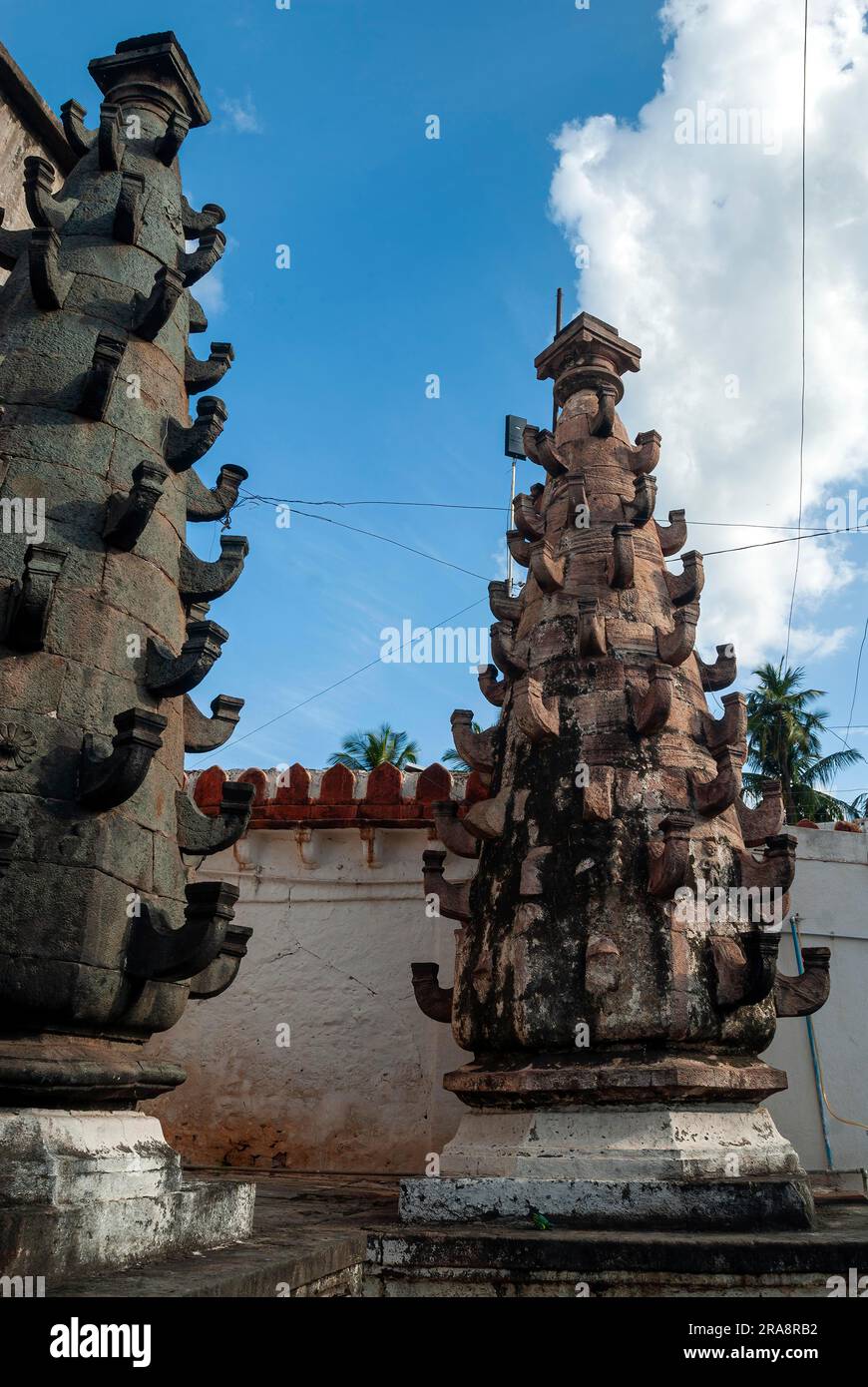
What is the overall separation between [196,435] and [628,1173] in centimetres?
505

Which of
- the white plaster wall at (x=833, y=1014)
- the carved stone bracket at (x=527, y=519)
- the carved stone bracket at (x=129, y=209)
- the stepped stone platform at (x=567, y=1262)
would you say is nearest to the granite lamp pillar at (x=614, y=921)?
the carved stone bracket at (x=527, y=519)

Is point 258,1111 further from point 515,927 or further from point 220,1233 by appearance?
point 220,1233

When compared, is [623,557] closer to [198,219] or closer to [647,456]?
[647,456]

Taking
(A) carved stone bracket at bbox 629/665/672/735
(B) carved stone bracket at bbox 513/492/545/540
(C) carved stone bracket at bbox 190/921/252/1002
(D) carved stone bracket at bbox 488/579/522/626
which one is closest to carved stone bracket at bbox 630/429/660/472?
(B) carved stone bracket at bbox 513/492/545/540

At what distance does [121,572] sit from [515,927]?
3.53 meters

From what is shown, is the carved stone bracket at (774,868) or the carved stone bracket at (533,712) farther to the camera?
the carved stone bracket at (533,712)

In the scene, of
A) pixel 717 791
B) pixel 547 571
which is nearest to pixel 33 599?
pixel 547 571

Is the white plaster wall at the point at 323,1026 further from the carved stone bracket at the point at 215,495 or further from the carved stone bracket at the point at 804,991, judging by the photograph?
the carved stone bracket at the point at 215,495

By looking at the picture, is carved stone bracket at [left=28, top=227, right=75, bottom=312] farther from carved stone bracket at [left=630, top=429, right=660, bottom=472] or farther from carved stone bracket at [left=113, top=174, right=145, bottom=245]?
carved stone bracket at [left=630, top=429, right=660, bottom=472]

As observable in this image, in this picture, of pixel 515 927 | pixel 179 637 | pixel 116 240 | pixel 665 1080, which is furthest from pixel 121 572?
pixel 665 1080

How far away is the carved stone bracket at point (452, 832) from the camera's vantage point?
7898 mm

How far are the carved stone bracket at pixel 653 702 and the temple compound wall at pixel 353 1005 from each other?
2.96m

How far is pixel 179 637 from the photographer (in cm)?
556

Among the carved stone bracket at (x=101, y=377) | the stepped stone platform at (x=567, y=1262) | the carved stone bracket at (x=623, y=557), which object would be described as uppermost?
the carved stone bracket at (x=623, y=557)
